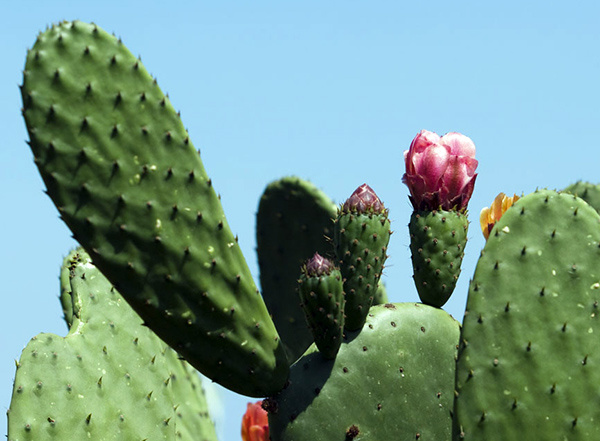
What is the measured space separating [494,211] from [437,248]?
342 millimetres

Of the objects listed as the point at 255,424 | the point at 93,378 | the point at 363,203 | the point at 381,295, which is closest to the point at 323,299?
the point at 363,203

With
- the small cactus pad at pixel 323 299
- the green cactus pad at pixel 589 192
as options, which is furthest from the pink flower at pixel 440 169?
the green cactus pad at pixel 589 192

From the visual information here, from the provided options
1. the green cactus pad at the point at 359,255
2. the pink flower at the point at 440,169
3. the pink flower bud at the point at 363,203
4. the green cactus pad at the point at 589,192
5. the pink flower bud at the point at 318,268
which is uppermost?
the green cactus pad at the point at 589,192

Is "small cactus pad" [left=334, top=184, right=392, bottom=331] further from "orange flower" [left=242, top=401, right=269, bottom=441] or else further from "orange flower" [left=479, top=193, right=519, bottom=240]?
"orange flower" [left=242, top=401, right=269, bottom=441]

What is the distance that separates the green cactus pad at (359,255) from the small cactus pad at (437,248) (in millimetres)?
166

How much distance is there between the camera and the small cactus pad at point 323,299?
2.51 metres

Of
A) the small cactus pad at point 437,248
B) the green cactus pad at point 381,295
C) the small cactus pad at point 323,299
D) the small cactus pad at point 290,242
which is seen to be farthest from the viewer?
the small cactus pad at point 290,242

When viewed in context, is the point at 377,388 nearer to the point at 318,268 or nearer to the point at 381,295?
the point at 318,268

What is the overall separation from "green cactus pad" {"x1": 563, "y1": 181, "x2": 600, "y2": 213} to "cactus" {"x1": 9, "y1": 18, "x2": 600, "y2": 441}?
878 mm

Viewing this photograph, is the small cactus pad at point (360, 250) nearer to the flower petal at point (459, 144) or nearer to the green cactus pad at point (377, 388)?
the green cactus pad at point (377, 388)

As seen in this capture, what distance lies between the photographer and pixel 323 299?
8.30ft

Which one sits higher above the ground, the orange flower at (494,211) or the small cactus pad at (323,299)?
the orange flower at (494,211)

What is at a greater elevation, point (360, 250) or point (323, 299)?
point (360, 250)

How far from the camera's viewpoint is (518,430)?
2.35m
